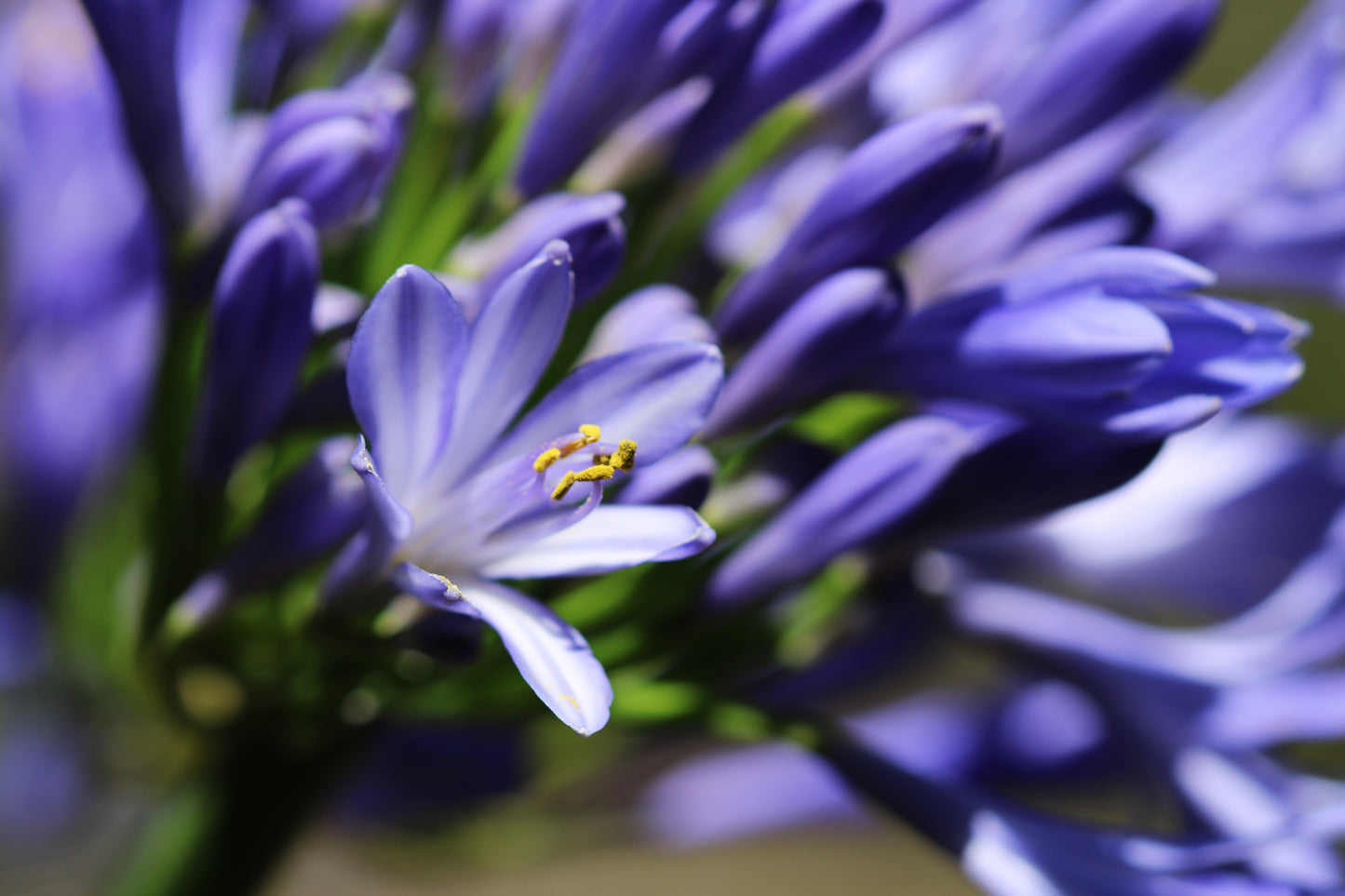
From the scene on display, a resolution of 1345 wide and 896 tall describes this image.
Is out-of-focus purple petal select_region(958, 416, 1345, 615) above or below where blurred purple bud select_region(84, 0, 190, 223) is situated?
below

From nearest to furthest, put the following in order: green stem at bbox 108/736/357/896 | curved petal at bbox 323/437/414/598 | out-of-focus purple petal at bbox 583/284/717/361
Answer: curved petal at bbox 323/437/414/598
out-of-focus purple petal at bbox 583/284/717/361
green stem at bbox 108/736/357/896

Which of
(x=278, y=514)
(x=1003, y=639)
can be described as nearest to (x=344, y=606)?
(x=278, y=514)

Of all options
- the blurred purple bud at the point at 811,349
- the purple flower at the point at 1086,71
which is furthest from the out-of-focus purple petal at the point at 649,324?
the purple flower at the point at 1086,71

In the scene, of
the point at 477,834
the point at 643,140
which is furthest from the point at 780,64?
the point at 477,834

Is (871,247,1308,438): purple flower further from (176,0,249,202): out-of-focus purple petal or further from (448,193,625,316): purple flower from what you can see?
(176,0,249,202): out-of-focus purple petal

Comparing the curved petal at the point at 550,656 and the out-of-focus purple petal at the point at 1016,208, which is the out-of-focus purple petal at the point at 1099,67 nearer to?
the out-of-focus purple petal at the point at 1016,208

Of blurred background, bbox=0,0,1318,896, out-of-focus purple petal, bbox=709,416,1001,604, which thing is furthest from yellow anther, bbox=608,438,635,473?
blurred background, bbox=0,0,1318,896

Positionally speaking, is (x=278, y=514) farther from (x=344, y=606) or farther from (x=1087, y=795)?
(x=1087, y=795)

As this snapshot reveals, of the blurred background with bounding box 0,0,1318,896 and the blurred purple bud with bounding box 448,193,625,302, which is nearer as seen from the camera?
the blurred purple bud with bounding box 448,193,625,302
